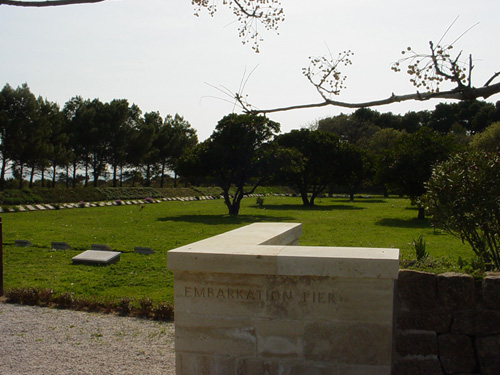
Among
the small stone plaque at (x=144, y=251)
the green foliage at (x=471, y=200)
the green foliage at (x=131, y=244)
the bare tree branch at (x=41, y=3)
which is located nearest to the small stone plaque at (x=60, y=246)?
the green foliage at (x=131, y=244)

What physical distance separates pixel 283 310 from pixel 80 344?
2738mm

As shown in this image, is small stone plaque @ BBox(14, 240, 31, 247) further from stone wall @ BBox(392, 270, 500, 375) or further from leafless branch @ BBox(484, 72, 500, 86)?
leafless branch @ BBox(484, 72, 500, 86)

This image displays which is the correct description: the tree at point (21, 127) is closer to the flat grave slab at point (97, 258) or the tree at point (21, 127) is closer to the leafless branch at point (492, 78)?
the flat grave slab at point (97, 258)

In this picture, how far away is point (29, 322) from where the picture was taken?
19.8ft

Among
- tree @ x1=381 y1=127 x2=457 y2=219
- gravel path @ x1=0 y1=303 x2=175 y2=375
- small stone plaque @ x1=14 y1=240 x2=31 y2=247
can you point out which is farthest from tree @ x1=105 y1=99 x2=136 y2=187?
gravel path @ x1=0 y1=303 x2=175 y2=375

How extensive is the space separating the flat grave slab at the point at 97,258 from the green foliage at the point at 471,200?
234 inches

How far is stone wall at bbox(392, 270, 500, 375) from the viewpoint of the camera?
3734 millimetres

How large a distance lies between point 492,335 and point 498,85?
1.88 meters

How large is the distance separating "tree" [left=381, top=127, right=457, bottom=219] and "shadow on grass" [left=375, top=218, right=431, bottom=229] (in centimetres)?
57

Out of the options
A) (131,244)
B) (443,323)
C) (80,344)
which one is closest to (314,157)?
(131,244)

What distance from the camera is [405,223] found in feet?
62.4

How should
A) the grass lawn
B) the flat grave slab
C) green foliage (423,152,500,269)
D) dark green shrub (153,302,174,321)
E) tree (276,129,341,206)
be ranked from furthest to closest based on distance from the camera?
1. tree (276,129,341,206)
2. the flat grave slab
3. the grass lawn
4. dark green shrub (153,302,174,321)
5. green foliage (423,152,500,269)

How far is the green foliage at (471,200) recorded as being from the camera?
19.9 feet

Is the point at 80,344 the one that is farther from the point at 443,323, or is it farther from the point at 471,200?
the point at 471,200
